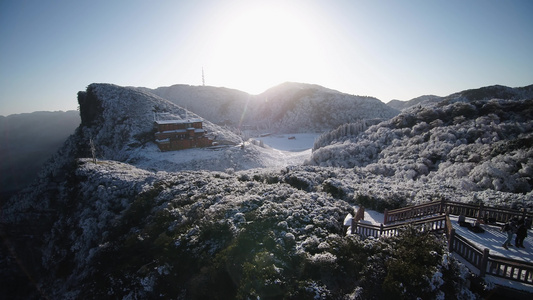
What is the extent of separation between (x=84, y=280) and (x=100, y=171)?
1555 cm

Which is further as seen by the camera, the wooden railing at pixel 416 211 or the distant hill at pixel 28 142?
the distant hill at pixel 28 142

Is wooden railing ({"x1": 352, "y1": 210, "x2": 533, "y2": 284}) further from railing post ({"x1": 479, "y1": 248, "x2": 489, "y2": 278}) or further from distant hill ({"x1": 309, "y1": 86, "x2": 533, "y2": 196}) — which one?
distant hill ({"x1": 309, "y1": 86, "x2": 533, "y2": 196})

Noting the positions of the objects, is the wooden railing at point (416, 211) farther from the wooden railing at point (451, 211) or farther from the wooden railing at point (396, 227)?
the wooden railing at point (396, 227)

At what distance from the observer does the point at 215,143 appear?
59.5 metres

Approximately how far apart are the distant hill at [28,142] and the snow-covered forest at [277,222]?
75.4m

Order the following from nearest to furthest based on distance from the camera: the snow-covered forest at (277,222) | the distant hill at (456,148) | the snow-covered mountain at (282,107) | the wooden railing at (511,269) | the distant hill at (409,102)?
the wooden railing at (511,269) < the snow-covered forest at (277,222) < the distant hill at (456,148) < the snow-covered mountain at (282,107) < the distant hill at (409,102)

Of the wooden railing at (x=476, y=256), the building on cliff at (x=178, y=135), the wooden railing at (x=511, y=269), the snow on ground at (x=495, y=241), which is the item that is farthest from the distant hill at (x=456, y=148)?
the building on cliff at (x=178, y=135)

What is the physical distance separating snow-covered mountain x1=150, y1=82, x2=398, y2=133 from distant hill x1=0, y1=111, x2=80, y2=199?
7495 cm

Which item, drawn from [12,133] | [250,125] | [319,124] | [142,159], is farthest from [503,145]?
[12,133]

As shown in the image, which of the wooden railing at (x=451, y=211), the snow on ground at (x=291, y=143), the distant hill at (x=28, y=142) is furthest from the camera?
the distant hill at (x=28, y=142)

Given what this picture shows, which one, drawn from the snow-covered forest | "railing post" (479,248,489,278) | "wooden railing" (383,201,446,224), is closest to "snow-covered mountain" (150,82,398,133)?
the snow-covered forest

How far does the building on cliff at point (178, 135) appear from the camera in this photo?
175 feet

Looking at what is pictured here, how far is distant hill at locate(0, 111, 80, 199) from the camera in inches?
3906

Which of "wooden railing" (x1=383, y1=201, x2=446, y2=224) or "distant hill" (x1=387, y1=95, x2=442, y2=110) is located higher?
"distant hill" (x1=387, y1=95, x2=442, y2=110)
